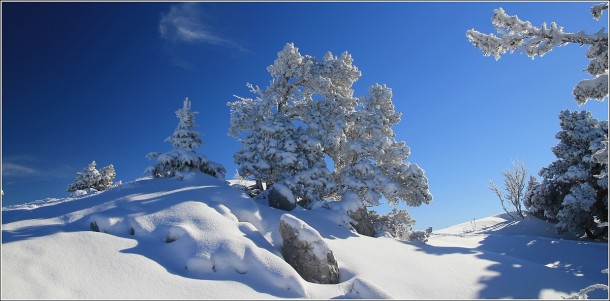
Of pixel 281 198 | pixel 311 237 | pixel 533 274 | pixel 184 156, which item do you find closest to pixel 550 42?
pixel 311 237

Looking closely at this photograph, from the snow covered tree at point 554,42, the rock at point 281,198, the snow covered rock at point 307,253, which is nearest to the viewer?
the snow covered tree at point 554,42

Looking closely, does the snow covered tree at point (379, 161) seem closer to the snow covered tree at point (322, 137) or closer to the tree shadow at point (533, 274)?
the snow covered tree at point (322, 137)

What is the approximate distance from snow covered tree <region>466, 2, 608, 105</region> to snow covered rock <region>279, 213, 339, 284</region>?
706 cm

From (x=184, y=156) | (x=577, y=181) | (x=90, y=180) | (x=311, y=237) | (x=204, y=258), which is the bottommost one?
(x=204, y=258)

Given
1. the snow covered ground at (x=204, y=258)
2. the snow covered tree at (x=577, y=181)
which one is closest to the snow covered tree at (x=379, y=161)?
the snow covered ground at (x=204, y=258)

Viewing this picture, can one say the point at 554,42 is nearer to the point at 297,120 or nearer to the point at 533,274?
the point at 533,274

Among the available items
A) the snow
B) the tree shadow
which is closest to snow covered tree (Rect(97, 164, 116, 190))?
the snow

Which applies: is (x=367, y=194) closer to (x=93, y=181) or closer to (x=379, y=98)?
(x=379, y=98)

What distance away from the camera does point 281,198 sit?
1565cm

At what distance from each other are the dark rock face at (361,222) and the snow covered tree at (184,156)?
7.04 metres

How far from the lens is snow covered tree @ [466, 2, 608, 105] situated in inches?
306

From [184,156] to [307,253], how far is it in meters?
8.51

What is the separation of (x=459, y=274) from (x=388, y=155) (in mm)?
→ 8037

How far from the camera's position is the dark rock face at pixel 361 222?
52.1 ft
